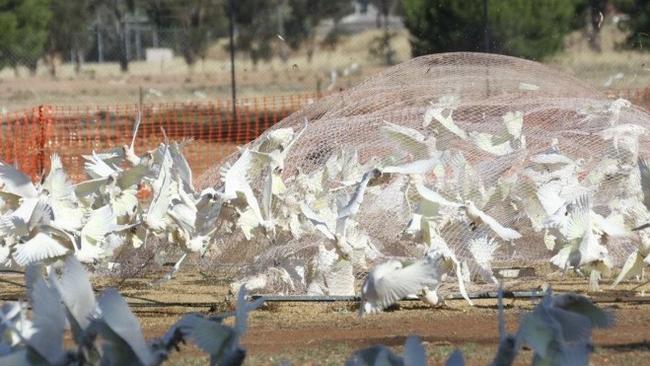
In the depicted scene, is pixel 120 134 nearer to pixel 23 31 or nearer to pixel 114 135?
pixel 114 135

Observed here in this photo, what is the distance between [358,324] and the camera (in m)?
8.71

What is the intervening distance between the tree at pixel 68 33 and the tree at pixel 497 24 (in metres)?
15.2

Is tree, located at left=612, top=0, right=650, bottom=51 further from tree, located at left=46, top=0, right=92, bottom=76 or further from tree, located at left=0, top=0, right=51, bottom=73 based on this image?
tree, located at left=46, top=0, right=92, bottom=76

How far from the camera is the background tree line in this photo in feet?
82.1

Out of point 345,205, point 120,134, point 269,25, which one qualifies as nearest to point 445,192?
point 345,205

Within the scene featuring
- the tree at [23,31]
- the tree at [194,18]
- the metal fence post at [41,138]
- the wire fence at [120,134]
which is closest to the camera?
the metal fence post at [41,138]

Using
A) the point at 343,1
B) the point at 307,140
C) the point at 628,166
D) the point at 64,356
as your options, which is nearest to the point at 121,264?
the point at 307,140

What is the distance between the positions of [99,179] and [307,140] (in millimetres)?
1820

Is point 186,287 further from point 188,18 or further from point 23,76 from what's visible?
point 188,18

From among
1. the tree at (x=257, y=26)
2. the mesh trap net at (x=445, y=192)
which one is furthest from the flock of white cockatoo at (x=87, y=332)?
the tree at (x=257, y=26)

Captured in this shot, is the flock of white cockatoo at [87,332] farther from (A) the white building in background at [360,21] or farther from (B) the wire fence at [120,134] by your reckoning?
(A) the white building in background at [360,21]

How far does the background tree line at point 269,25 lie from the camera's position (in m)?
25.0

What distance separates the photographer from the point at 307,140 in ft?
34.8

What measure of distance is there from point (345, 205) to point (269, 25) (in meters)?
37.4
